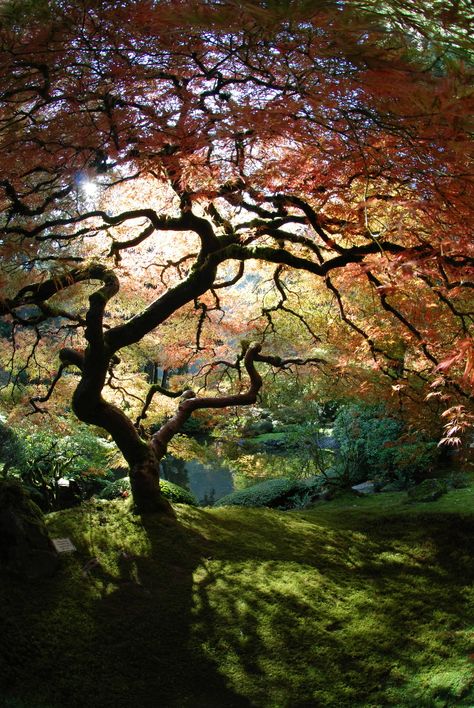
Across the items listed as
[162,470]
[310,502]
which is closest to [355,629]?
[310,502]

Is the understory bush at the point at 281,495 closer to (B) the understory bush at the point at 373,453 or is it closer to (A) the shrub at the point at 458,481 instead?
(B) the understory bush at the point at 373,453

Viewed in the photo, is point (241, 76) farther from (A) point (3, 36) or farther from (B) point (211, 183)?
(B) point (211, 183)

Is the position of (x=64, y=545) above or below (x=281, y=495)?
below

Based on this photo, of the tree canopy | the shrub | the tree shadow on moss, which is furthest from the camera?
the shrub

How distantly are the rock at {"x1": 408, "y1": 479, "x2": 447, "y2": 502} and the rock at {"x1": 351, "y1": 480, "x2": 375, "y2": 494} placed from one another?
5.21 ft

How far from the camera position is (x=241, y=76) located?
2434mm

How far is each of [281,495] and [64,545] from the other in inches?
187

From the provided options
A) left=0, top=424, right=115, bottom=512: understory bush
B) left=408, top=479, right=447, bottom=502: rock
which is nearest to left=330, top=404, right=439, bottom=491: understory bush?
left=408, top=479, right=447, bottom=502: rock

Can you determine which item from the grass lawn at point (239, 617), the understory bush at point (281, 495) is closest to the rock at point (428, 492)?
the grass lawn at point (239, 617)

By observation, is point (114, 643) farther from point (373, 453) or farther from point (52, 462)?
point (373, 453)

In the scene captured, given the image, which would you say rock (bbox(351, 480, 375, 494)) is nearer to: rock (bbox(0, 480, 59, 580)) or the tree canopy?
the tree canopy

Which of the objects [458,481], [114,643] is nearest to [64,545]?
[114,643]

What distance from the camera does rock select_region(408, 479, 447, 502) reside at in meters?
6.29

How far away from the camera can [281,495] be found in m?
8.46
